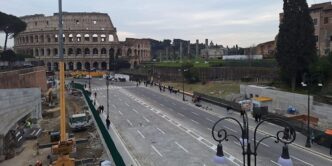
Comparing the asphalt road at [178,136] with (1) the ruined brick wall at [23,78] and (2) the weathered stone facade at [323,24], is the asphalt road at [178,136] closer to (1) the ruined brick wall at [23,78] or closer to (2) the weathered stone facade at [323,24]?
(1) the ruined brick wall at [23,78]

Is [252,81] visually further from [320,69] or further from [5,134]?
[5,134]

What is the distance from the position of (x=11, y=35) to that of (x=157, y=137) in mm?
64676

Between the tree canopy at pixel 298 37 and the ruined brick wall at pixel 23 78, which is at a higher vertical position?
the tree canopy at pixel 298 37

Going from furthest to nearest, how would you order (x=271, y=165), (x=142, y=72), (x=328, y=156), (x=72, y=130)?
1. (x=142, y=72)
2. (x=72, y=130)
3. (x=328, y=156)
4. (x=271, y=165)

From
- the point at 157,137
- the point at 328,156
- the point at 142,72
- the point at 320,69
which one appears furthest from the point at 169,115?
the point at 142,72

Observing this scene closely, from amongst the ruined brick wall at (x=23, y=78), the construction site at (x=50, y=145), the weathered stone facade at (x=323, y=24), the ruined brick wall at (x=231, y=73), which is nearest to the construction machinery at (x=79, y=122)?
the construction site at (x=50, y=145)

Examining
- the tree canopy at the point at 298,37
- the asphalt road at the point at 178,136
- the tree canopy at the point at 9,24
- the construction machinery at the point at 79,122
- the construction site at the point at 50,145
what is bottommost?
the construction site at the point at 50,145

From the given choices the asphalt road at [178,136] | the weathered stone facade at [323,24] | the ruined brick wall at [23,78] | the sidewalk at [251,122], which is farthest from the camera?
the weathered stone facade at [323,24]

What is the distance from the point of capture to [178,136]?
3531 cm

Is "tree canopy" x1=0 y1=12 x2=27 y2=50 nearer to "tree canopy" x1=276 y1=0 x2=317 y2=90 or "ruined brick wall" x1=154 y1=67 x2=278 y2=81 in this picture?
"ruined brick wall" x1=154 y1=67 x2=278 y2=81

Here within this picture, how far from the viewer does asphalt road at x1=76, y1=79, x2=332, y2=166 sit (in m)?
27.6

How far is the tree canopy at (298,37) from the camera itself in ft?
152

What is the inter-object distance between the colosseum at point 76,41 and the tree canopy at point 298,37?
85.3 meters

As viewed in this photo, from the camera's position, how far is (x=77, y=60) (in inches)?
5143
